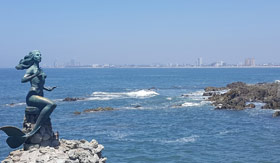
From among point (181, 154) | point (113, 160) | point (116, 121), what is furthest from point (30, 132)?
point (116, 121)

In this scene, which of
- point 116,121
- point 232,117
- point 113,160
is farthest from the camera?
point 232,117

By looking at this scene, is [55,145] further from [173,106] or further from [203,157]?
[173,106]

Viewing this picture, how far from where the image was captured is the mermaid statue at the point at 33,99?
53.4ft

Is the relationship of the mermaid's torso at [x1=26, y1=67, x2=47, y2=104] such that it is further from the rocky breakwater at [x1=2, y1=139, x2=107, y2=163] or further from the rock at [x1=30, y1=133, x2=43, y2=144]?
the rocky breakwater at [x1=2, y1=139, x2=107, y2=163]

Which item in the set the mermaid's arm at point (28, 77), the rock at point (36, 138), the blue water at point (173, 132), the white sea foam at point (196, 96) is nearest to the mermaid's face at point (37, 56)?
the mermaid's arm at point (28, 77)

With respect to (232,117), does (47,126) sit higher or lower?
higher

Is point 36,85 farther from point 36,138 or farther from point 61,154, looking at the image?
point 61,154

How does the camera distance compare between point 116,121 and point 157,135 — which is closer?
point 157,135

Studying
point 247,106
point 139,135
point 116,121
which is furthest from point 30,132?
point 247,106

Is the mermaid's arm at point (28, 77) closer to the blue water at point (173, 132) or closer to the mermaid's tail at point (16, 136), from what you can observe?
the mermaid's tail at point (16, 136)

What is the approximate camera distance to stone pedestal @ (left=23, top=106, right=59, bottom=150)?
16.5m

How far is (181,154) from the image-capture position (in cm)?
2817

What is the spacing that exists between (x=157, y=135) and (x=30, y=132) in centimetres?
1979

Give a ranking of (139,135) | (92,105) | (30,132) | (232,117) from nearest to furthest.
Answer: (30,132)
(139,135)
(232,117)
(92,105)
